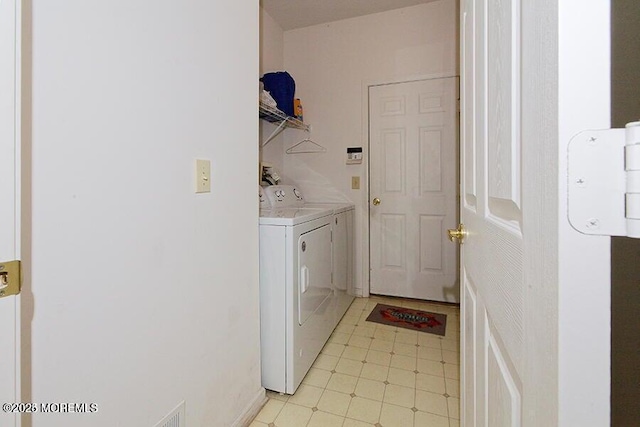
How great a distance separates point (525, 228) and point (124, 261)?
3.06 feet

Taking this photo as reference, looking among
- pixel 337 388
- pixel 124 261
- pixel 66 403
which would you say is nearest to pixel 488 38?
pixel 124 261

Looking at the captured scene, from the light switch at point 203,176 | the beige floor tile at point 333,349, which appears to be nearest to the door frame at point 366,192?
the beige floor tile at point 333,349

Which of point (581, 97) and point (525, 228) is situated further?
point (525, 228)

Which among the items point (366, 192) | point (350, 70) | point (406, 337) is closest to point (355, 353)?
point (406, 337)

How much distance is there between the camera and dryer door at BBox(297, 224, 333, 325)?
160cm

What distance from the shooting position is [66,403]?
708 millimetres

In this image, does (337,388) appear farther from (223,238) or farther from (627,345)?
(627,345)

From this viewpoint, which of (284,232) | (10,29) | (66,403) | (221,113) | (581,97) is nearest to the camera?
(581,97)

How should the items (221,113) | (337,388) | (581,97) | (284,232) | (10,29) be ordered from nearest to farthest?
(581,97), (10,29), (221,113), (284,232), (337,388)

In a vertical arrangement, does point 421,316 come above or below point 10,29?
below

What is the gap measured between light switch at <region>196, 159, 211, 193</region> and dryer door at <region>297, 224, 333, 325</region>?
603mm

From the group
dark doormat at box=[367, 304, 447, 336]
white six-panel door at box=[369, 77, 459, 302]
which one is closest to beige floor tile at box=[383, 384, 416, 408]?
dark doormat at box=[367, 304, 447, 336]

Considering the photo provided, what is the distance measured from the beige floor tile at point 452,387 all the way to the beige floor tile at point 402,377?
0.17 meters

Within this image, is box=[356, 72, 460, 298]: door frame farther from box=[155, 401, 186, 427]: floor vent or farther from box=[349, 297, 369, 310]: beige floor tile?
box=[155, 401, 186, 427]: floor vent
